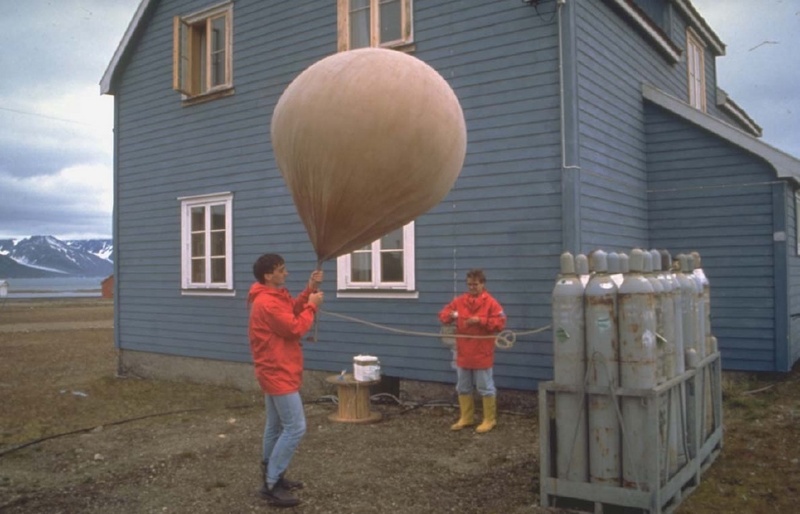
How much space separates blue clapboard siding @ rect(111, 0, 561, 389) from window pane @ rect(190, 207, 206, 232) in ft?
1.19

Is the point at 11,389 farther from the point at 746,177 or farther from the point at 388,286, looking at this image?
the point at 746,177

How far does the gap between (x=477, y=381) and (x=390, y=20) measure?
17.1 feet

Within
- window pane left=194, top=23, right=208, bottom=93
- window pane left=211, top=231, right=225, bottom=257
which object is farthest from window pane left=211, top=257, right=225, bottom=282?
window pane left=194, top=23, right=208, bottom=93

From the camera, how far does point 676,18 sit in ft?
40.2

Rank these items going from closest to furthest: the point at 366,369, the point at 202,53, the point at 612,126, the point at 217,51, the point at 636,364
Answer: the point at 636,364
the point at 366,369
the point at 612,126
the point at 217,51
the point at 202,53

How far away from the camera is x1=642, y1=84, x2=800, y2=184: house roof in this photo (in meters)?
8.88

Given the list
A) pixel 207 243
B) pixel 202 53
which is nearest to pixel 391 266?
pixel 207 243

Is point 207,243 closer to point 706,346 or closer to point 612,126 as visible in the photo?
point 612,126

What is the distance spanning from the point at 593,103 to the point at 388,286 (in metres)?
3.52

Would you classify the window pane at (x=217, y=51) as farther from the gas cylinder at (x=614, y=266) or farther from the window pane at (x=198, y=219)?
the gas cylinder at (x=614, y=266)

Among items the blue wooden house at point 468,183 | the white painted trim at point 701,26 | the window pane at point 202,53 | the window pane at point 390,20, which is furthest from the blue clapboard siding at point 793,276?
the window pane at point 202,53

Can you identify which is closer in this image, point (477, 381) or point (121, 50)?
point (477, 381)

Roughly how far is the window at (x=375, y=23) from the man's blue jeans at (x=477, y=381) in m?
4.52

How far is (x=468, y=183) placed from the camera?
8.67 meters
